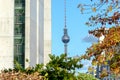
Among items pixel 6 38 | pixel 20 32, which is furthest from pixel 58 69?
pixel 20 32

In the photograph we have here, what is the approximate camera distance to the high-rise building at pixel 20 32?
63219 millimetres

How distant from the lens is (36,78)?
19125mm

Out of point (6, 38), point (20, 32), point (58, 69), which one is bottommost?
point (6, 38)

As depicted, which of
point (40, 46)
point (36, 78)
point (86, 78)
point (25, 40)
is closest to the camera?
point (36, 78)

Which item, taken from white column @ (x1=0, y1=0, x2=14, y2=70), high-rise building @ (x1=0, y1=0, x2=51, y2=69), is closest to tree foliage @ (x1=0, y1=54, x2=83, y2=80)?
high-rise building @ (x1=0, y1=0, x2=51, y2=69)

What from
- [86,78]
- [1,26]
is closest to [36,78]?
[86,78]

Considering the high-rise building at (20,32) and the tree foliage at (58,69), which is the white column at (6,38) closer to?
the high-rise building at (20,32)

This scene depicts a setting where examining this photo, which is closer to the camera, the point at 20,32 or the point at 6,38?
the point at 6,38

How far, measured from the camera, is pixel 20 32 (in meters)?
68.4

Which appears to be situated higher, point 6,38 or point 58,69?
point 58,69

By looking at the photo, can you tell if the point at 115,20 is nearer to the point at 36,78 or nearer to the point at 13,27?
the point at 36,78

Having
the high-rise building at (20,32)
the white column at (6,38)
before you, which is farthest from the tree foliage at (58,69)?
the white column at (6,38)

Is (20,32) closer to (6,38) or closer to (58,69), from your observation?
(6,38)

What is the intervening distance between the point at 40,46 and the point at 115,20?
64.3 m
